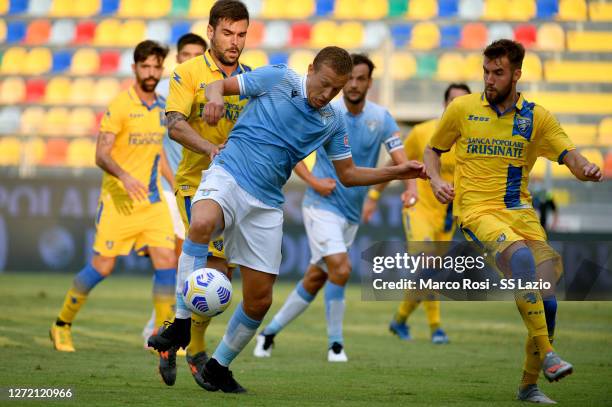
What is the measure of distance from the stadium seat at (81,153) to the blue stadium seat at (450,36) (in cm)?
818

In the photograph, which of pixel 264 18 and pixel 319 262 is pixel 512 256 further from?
pixel 264 18

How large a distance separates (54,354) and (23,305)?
17.3ft

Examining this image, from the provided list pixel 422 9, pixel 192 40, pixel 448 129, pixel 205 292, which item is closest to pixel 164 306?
pixel 192 40

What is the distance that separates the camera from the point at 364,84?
33.2 feet

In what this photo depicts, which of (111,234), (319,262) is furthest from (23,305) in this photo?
(319,262)

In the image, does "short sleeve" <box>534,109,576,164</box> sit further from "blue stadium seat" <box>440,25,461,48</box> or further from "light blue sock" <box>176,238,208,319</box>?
"blue stadium seat" <box>440,25,461,48</box>

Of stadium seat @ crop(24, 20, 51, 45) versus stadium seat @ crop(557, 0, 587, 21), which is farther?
stadium seat @ crop(24, 20, 51, 45)

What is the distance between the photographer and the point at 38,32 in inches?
1015

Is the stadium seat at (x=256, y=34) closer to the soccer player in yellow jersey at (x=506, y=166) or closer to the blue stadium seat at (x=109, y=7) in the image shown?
the blue stadium seat at (x=109, y=7)

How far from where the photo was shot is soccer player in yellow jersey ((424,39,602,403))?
6.89m

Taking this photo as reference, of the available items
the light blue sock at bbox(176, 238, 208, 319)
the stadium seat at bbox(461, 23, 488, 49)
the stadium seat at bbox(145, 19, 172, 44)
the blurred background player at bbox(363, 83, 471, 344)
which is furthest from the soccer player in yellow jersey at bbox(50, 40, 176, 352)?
the stadium seat at bbox(145, 19, 172, 44)

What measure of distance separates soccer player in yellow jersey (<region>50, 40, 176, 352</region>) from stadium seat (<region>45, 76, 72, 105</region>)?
50.7 ft

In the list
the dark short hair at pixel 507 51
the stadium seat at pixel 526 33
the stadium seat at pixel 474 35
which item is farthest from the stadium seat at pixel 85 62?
the dark short hair at pixel 507 51

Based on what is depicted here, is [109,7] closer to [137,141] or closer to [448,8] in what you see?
[448,8]
